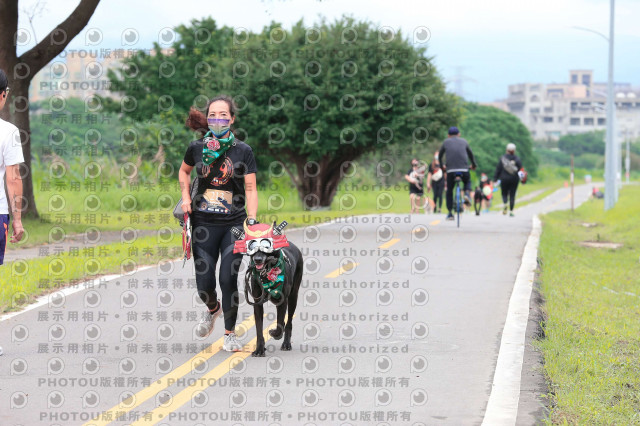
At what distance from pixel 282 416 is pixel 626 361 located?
3.69 metres

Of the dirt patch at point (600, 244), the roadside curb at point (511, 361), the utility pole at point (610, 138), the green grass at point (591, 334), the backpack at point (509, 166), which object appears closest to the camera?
the roadside curb at point (511, 361)

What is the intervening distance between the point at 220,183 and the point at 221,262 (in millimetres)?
652

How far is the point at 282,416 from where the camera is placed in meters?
6.34

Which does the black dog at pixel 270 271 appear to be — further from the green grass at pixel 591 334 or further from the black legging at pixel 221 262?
the green grass at pixel 591 334

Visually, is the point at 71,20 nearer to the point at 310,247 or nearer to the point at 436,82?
the point at 310,247

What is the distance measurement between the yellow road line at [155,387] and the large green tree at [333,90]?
27506mm

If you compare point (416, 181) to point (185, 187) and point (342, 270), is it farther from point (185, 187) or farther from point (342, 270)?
point (185, 187)

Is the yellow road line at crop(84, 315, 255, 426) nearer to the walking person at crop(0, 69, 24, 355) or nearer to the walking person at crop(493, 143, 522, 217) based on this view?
the walking person at crop(0, 69, 24, 355)

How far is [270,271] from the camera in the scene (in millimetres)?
7781

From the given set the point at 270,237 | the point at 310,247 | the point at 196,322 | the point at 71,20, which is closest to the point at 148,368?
the point at 270,237

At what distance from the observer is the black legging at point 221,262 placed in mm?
8281

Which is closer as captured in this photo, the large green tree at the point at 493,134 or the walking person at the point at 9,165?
the walking person at the point at 9,165

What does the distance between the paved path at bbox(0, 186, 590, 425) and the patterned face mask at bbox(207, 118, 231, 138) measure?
176 centimetres

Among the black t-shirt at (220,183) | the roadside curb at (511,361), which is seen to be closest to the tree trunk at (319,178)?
the roadside curb at (511,361)
